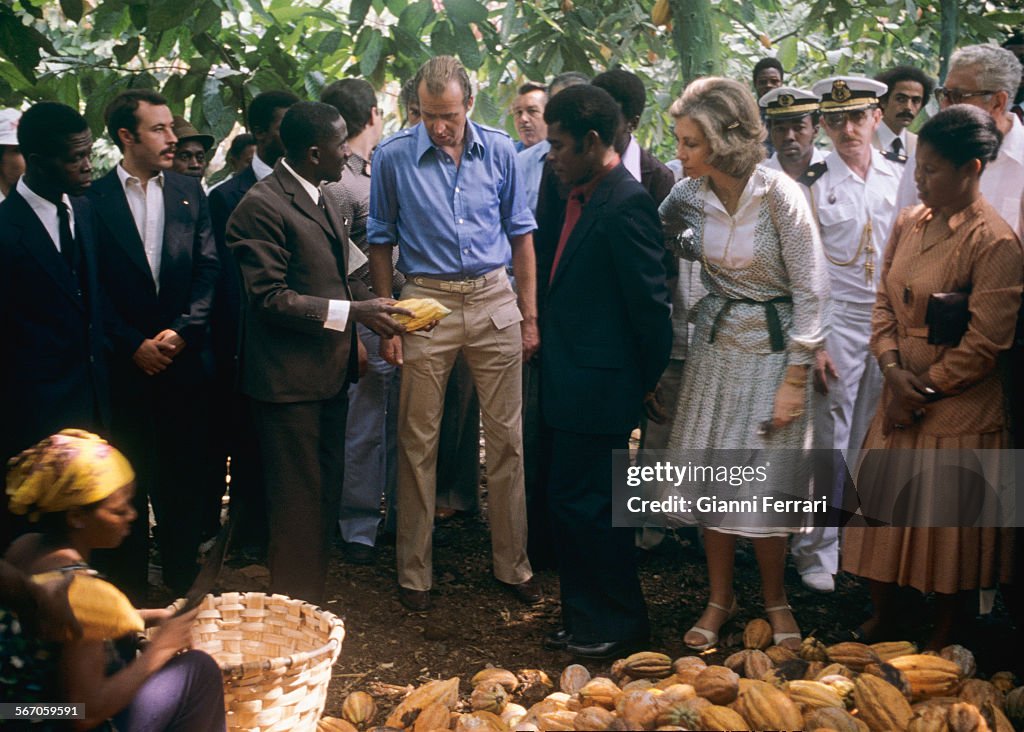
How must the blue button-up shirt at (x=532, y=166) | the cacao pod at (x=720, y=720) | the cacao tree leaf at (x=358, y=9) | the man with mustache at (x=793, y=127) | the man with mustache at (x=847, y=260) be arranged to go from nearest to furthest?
the cacao pod at (x=720, y=720) → the cacao tree leaf at (x=358, y=9) → the man with mustache at (x=847, y=260) → the man with mustache at (x=793, y=127) → the blue button-up shirt at (x=532, y=166)

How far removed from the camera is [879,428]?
3.97 m

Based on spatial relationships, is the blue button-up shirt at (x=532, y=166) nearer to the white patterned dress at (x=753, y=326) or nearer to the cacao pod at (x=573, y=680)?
the white patterned dress at (x=753, y=326)

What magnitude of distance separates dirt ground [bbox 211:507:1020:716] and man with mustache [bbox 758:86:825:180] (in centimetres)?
178

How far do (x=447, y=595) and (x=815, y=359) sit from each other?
1.87m

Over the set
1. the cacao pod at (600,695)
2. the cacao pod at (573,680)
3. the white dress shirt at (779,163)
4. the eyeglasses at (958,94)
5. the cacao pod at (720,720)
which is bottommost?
the cacao pod at (573,680)

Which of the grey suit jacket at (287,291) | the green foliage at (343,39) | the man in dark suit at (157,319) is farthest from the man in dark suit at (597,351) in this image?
the man in dark suit at (157,319)

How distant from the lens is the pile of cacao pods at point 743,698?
2.89 metres

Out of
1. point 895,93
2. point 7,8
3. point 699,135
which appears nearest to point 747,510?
point 699,135

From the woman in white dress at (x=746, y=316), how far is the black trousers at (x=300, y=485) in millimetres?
1308

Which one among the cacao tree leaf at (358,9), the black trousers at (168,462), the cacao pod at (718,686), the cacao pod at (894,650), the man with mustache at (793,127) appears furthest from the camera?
the man with mustache at (793,127)

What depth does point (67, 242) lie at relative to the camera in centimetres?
389

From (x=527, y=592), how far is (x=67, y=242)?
227 centimetres

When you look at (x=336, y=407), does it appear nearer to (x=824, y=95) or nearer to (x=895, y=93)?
(x=824, y=95)

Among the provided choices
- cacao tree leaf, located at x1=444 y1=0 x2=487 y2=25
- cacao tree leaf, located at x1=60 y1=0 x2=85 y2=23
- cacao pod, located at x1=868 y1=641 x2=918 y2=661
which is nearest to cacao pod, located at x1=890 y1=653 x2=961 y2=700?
cacao pod, located at x1=868 y1=641 x2=918 y2=661
